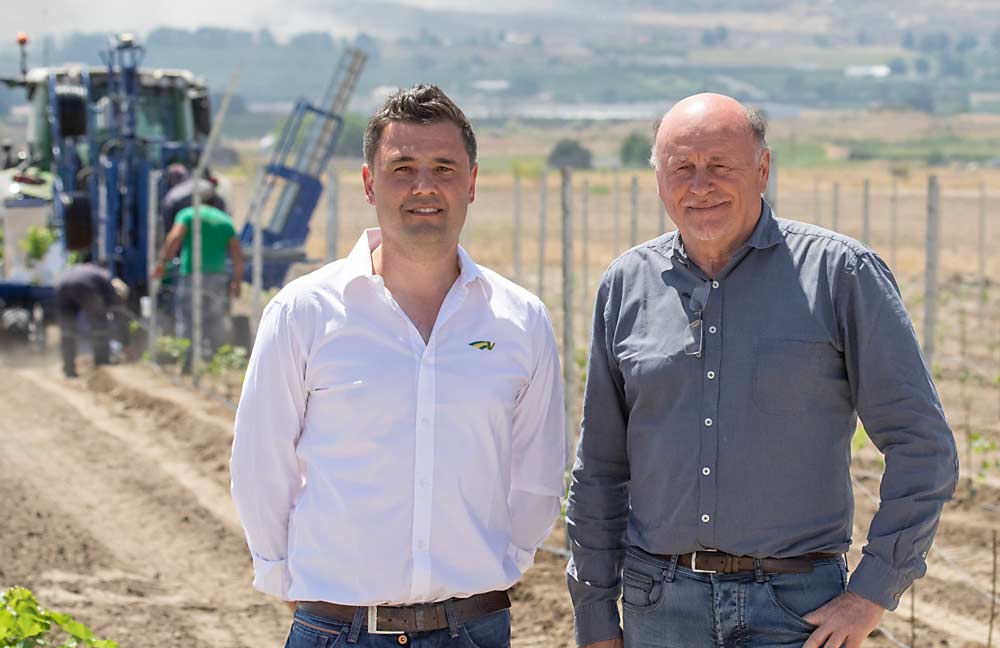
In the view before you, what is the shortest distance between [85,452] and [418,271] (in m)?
7.06

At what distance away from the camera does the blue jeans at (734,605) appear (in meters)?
2.76

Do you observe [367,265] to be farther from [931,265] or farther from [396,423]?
[931,265]

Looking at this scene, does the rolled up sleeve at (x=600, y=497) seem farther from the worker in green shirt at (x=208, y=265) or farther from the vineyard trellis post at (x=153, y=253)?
the vineyard trellis post at (x=153, y=253)

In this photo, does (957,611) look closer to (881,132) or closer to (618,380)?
(618,380)

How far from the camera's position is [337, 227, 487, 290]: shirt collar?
9.59 ft

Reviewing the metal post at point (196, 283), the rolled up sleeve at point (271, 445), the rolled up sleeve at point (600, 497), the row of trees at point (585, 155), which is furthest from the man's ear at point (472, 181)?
the row of trees at point (585, 155)

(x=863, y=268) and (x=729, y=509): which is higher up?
(x=863, y=268)

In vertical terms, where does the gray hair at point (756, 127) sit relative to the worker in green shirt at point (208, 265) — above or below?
above

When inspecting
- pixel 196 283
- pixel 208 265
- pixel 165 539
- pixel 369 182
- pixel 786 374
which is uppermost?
pixel 369 182

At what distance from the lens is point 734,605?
278cm

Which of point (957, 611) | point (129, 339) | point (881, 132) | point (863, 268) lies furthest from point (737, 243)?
point (881, 132)

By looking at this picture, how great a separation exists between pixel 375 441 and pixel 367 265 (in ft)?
1.17

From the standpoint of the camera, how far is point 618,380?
2.99 m

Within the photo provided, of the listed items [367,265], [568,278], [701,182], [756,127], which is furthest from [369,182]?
[568,278]
